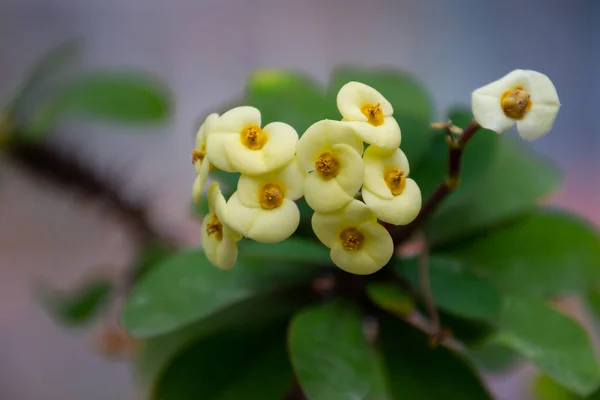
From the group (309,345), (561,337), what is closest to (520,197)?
(561,337)

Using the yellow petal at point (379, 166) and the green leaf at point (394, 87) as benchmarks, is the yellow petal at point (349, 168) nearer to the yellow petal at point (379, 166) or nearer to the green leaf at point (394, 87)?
the yellow petal at point (379, 166)

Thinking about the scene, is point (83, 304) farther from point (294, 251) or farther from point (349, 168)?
point (349, 168)

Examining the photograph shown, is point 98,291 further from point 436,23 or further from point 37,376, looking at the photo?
point 436,23

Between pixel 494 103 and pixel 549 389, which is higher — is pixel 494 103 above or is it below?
above

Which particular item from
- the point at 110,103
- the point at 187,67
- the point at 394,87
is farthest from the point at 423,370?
the point at 187,67

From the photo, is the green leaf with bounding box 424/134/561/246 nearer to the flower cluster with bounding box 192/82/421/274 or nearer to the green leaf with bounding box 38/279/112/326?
the flower cluster with bounding box 192/82/421/274
